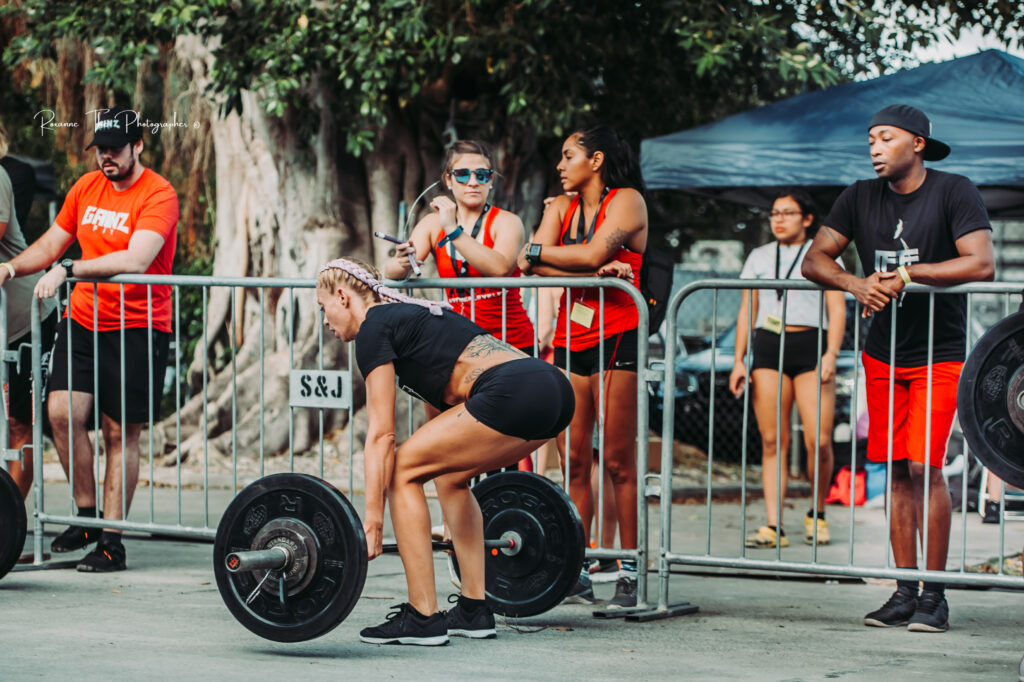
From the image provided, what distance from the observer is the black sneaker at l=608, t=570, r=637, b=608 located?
614 cm

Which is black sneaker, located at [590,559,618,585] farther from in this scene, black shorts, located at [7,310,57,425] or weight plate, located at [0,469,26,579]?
black shorts, located at [7,310,57,425]

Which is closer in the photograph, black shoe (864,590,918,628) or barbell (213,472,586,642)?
barbell (213,472,586,642)

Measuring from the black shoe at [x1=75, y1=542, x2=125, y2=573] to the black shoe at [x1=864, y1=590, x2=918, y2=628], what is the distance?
3448 millimetres

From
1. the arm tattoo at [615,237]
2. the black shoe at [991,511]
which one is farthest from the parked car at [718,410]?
the arm tattoo at [615,237]

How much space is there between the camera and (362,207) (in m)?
12.2

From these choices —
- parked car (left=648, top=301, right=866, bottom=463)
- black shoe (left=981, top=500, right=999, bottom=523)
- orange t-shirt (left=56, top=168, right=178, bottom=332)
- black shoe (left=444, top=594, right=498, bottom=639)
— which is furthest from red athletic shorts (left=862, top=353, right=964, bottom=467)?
parked car (left=648, top=301, right=866, bottom=463)

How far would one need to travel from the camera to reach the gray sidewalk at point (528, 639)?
189 inches

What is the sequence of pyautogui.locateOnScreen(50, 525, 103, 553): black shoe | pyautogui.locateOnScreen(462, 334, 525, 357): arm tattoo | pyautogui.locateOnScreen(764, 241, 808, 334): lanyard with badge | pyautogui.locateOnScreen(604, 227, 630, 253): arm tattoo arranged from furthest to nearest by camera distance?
pyautogui.locateOnScreen(764, 241, 808, 334): lanyard with badge < pyautogui.locateOnScreen(50, 525, 103, 553): black shoe < pyautogui.locateOnScreen(604, 227, 630, 253): arm tattoo < pyautogui.locateOnScreen(462, 334, 525, 357): arm tattoo

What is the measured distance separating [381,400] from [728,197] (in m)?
6.67

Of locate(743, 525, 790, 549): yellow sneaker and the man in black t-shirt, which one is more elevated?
the man in black t-shirt

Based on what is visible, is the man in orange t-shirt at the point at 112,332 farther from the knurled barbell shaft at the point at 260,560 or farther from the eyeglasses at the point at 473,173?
the knurled barbell shaft at the point at 260,560

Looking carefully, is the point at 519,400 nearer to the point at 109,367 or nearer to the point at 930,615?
the point at 930,615

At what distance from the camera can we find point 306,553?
4.93 m

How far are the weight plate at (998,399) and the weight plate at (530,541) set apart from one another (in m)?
1.48
